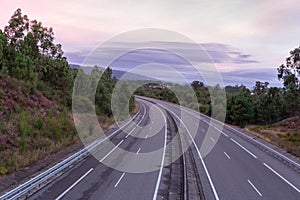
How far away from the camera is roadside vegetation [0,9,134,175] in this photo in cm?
2159

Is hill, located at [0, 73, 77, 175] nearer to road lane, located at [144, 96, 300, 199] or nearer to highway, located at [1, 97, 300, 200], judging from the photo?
highway, located at [1, 97, 300, 200]

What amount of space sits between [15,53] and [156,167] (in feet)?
74.4

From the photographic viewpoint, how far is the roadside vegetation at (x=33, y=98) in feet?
70.8

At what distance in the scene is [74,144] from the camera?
2619 centimetres

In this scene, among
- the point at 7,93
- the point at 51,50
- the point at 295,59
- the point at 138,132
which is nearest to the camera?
the point at 7,93

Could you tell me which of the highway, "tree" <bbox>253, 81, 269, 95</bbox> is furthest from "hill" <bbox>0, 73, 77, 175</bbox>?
"tree" <bbox>253, 81, 269, 95</bbox>

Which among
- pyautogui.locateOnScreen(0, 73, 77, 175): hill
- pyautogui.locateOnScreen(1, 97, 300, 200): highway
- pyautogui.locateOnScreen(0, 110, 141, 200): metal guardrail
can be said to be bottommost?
pyautogui.locateOnScreen(1, 97, 300, 200): highway

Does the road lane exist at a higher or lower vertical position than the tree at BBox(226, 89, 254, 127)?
lower

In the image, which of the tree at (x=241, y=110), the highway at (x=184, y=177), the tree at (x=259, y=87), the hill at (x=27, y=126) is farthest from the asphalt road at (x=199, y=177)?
the tree at (x=259, y=87)

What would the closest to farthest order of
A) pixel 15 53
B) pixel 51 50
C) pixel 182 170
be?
1. pixel 182 170
2. pixel 15 53
3. pixel 51 50

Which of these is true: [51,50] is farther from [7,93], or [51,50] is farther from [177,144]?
[177,144]

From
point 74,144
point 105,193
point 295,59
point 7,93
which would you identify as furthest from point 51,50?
point 295,59

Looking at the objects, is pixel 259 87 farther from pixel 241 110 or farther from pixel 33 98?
pixel 33 98

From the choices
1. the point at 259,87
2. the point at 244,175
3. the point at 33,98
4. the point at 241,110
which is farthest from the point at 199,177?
the point at 259,87
